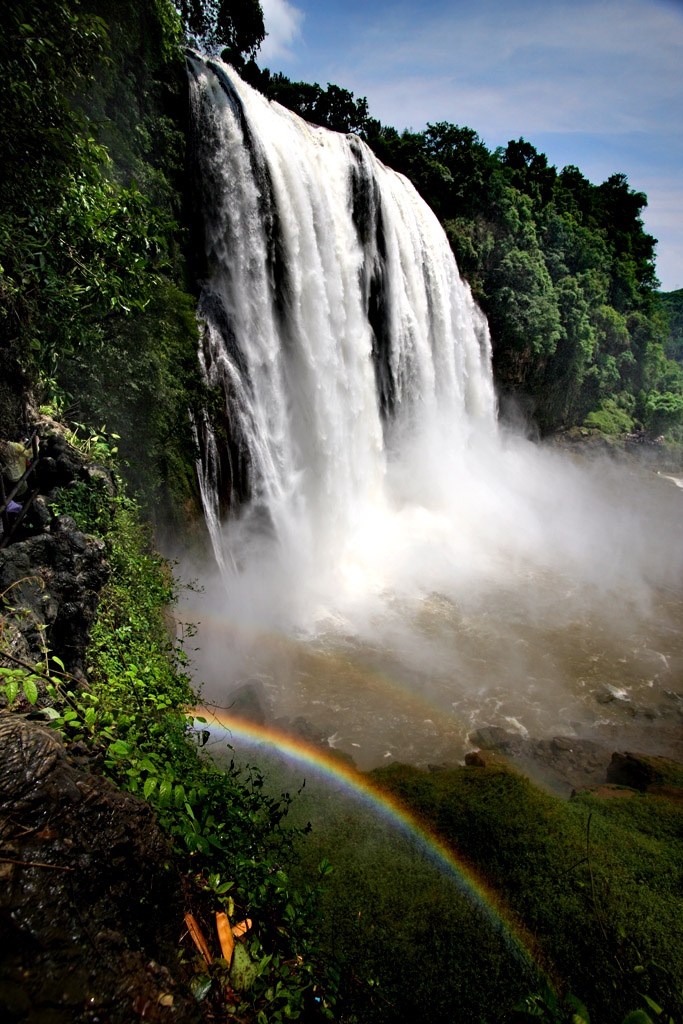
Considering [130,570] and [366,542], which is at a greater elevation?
[130,570]

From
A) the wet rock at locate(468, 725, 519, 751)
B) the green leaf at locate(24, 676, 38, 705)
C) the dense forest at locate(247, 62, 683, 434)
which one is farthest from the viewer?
the dense forest at locate(247, 62, 683, 434)

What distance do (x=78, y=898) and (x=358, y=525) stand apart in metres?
12.5

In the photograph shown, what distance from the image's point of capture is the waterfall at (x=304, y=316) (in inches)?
403

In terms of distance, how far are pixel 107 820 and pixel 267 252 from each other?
11426 mm

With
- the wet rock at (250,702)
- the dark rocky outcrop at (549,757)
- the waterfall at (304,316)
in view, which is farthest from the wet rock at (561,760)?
the waterfall at (304,316)

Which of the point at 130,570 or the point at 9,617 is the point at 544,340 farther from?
the point at 9,617

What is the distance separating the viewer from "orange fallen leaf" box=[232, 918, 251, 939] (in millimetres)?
2525

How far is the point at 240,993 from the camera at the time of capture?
87.7 inches

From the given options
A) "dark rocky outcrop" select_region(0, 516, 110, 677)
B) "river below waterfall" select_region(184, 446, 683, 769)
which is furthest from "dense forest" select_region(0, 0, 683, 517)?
"river below waterfall" select_region(184, 446, 683, 769)

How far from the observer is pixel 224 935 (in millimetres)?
2457

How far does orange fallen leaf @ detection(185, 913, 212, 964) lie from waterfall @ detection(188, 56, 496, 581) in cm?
792

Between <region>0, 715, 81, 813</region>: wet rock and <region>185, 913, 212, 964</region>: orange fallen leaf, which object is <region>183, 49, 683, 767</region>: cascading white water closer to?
<region>185, 913, 212, 964</region>: orange fallen leaf

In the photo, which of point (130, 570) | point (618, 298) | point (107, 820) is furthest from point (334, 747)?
point (618, 298)

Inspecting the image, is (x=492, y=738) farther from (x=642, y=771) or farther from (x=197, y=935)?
(x=197, y=935)
